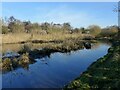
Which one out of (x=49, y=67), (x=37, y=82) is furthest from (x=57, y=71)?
(x=37, y=82)

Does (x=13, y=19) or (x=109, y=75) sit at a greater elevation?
(x=13, y=19)

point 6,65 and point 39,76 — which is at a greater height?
point 6,65

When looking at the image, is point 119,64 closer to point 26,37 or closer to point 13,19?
point 26,37

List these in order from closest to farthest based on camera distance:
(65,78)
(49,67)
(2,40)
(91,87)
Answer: (91,87) → (65,78) → (49,67) → (2,40)

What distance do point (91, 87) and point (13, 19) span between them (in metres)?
76.1

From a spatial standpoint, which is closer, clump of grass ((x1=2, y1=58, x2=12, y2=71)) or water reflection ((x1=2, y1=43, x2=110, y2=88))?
water reflection ((x1=2, y1=43, x2=110, y2=88))

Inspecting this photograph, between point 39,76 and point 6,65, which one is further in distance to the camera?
point 6,65

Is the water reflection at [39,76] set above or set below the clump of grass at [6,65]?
below

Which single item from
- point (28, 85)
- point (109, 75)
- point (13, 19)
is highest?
point (13, 19)

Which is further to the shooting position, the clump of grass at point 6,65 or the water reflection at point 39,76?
the clump of grass at point 6,65

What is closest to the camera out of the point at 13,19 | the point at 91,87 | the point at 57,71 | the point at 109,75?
the point at 91,87

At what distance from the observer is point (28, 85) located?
1588 cm

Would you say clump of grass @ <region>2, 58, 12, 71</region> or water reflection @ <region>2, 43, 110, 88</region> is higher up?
clump of grass @ <region>2, 58, 12, 71</region>

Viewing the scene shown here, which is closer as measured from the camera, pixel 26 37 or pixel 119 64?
pixel 119 64
